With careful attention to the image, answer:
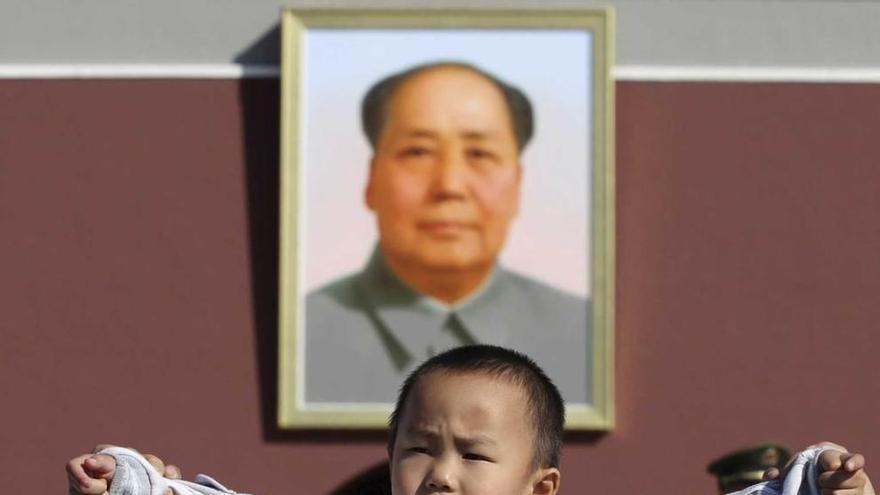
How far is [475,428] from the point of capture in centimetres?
222

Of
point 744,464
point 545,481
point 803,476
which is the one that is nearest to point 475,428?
point 545,481

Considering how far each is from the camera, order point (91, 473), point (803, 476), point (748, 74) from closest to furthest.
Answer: point (91, 473)
point (803, 476)
point (748, 74)

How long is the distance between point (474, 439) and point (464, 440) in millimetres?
12

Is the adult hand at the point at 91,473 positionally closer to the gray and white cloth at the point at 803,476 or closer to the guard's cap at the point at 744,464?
the gray and white cloth at the point at 803,476

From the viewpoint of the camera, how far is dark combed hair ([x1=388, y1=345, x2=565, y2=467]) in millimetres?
2268

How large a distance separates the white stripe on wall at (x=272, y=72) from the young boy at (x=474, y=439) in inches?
138

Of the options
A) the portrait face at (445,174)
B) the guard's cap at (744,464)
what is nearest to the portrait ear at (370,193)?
the portrait face at (445,174)


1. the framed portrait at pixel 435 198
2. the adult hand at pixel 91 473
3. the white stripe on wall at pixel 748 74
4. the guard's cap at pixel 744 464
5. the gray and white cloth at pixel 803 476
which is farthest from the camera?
the white stripe on wall at pixel 748 74

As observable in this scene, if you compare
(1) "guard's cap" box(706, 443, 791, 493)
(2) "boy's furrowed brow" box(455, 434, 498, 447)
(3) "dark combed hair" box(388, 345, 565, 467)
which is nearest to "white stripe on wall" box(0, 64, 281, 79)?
(1) "guard's cap" box(706, 443, 791, 493)

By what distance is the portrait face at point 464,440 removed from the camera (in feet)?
7.14

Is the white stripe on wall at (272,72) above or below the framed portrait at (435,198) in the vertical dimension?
above

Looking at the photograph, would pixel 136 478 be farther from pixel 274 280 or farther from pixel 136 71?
pixel 136 71

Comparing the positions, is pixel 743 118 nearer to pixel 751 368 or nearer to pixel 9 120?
pixel 751 368

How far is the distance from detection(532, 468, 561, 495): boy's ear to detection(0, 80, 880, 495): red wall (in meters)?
3.27
